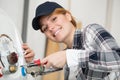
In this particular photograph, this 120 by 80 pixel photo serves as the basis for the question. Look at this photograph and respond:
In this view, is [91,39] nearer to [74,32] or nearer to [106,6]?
[74,32]

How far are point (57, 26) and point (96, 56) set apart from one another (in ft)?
1.05

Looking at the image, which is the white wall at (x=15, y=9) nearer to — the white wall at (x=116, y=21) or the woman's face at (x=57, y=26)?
the woman's face at (x=57, y=26)

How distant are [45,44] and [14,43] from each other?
878mm

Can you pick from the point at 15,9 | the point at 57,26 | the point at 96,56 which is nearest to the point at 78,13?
the point at 15,9

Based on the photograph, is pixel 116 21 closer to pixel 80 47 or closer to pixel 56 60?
pixel 80 47

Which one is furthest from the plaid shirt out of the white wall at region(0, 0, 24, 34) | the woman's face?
the white wall at region(0, 0, 24, 34)

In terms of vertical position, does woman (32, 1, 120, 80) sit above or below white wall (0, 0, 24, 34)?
below

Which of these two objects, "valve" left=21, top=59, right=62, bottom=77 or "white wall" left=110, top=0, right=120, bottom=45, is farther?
"white wall" left=110, top=0, right=120, bottom=45

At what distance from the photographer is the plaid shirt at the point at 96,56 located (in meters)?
0.98

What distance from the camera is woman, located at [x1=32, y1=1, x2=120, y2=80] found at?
3.21 feet

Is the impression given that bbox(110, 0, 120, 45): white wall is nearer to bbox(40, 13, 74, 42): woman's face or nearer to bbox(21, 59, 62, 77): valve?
bbox(40, 13, 74, 42): woman's face

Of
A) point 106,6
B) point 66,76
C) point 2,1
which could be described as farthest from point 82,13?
point 66,76

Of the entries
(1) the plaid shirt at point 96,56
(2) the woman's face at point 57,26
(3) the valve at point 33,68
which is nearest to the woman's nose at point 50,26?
(2) the woman's face at point 57,26

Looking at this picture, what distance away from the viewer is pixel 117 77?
1183mm
